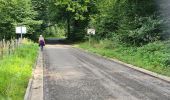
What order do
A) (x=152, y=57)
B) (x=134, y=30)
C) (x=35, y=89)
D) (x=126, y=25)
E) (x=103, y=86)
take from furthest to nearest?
(x=126, y=25)
(x=134, y=30)
(x=152, y=57)
(x=103, y=86)
(x=35, y=89)

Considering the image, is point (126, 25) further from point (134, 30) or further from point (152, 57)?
point (152, 57)

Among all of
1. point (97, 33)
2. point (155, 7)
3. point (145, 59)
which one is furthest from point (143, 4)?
point (97, 33)

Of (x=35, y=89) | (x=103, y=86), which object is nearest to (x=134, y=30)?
(x=103, y=86)

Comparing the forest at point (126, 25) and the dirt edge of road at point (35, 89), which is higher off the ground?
the forest at point (126, 25)

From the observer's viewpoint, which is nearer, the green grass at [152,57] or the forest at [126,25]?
the green grass at [152,57]

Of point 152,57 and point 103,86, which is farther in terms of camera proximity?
point 152,57

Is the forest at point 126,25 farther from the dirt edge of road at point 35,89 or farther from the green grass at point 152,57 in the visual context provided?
the dirt edge of road at point 35,89

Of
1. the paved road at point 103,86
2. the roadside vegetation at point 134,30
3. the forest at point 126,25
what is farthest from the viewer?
the forest at point 126,25

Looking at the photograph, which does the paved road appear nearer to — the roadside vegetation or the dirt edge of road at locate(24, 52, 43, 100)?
the dirt edge of road at locate(24, 52, 43, 100)

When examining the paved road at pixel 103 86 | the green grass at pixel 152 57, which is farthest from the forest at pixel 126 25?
the paved road at pixel 103 86

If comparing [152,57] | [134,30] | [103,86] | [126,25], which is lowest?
[103,86]

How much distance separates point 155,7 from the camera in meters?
30.9

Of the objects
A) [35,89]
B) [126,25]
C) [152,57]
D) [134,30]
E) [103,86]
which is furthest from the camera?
[126,25]

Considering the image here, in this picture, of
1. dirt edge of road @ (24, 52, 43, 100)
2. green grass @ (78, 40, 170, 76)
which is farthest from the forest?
dirt edge of road @ (24, 52, 43, 100)
